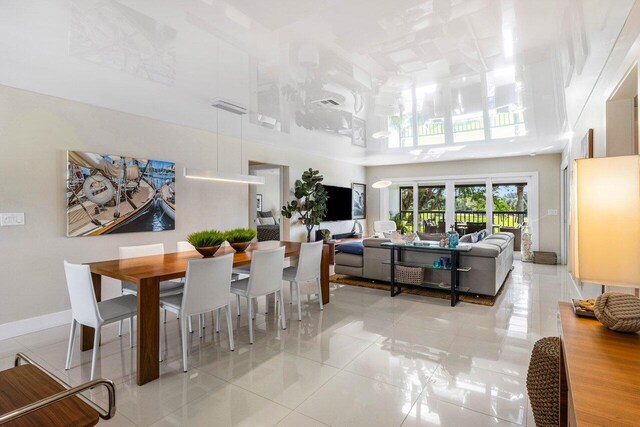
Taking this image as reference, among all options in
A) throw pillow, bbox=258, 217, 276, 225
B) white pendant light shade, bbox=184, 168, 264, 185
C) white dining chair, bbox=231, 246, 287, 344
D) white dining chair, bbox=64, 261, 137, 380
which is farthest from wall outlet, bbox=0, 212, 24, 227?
throw pillow, bbox=258, 217, 276, 225

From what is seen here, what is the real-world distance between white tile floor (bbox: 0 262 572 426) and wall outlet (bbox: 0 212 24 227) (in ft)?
3.91

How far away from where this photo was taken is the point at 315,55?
274cm

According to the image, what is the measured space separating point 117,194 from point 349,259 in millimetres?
3606

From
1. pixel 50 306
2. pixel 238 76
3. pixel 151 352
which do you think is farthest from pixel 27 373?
pixel 50 306

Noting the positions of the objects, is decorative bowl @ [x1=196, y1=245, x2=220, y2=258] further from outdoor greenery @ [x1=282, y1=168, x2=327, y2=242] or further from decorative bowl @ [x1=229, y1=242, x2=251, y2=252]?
outdoor greenery @ [x1=282, y1=168, x2=327, y2=242]

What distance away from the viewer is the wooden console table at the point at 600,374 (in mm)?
829

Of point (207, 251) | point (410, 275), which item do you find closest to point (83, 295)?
point (207, 251)

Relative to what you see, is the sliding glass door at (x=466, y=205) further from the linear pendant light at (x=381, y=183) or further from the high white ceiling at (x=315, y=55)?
the high white ceiling at (x=315, y=55)

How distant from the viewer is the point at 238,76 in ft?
10.5

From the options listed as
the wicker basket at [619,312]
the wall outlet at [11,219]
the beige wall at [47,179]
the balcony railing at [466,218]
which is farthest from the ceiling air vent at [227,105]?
the balcony railing at [466,218]

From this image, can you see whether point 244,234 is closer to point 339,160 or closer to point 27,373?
point 27,373

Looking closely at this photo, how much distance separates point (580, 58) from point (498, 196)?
20.4 feet

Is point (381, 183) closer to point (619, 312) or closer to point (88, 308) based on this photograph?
point (88, 308)

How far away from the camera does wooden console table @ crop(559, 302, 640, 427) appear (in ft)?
2.72
